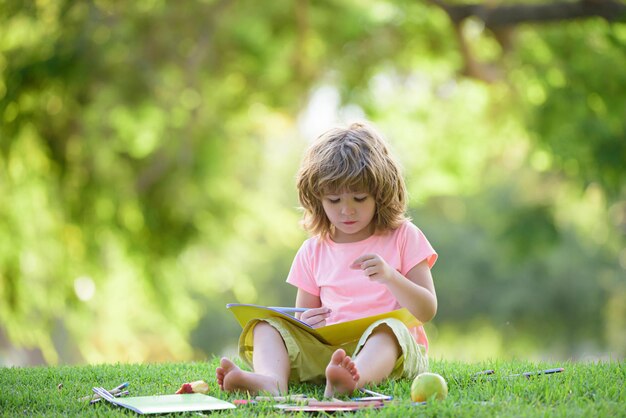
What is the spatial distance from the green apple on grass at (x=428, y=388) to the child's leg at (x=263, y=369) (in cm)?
42

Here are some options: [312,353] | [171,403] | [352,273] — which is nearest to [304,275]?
[352,273]

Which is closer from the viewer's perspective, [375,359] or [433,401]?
[433,401]

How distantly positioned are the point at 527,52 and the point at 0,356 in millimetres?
10375

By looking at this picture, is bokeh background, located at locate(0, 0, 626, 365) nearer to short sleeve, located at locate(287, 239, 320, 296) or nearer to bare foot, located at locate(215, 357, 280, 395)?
short sleeve, located at locate(287, 239, 320, 296)

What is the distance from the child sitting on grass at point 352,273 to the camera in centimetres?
271

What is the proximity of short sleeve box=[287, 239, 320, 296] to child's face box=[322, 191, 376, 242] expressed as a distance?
0.21m

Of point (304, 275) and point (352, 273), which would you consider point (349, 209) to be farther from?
point (304, 275)

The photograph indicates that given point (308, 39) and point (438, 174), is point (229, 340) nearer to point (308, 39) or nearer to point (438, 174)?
point (438, 174)

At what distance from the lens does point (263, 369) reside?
274 centimetres

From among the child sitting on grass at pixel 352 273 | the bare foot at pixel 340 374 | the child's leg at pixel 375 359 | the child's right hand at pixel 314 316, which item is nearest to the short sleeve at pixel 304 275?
the child sitting on grass at pixel 352 273

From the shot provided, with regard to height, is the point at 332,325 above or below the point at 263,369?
above

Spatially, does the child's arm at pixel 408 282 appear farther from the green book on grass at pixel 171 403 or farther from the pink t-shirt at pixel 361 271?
the green book on grass at pixel 171 403

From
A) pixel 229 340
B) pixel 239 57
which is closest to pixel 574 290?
pixel 229 340

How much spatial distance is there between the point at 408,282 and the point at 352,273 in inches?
11.6
